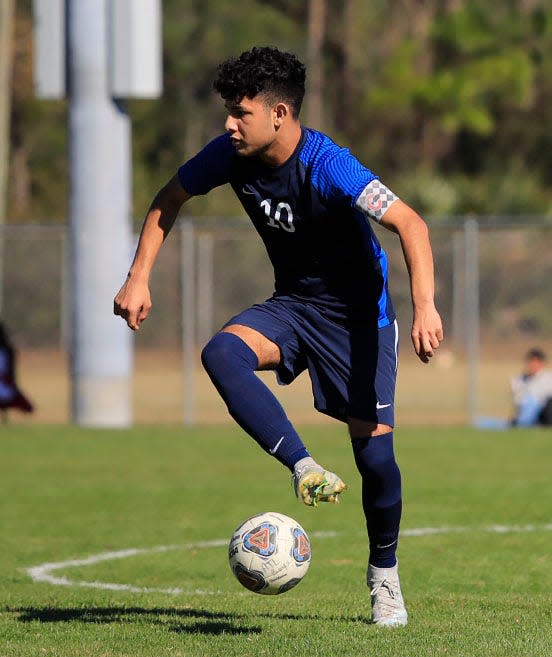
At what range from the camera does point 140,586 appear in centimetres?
745

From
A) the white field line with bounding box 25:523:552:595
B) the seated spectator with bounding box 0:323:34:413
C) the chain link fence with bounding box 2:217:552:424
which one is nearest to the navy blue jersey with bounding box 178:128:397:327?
the white field line with bounding box 25:523:552:595

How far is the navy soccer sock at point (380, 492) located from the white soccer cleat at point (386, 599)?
0.17ft

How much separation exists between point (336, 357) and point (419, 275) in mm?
612

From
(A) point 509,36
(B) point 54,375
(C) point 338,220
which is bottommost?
(B) point 54,375

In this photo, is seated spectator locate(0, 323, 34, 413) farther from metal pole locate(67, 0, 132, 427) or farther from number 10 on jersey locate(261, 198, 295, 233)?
number 10 on jersey locate(261, 198, 295, 233)

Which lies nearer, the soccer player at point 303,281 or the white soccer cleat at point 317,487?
the white soccer cleat at point 317,487

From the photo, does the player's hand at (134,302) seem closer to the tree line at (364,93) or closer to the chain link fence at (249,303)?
the chain link fence at (249,303)

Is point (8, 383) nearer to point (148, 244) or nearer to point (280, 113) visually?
point (148, 244)

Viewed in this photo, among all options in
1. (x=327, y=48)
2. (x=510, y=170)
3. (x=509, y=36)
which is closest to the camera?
(x=510, y=170)

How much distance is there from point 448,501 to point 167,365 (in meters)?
17.3

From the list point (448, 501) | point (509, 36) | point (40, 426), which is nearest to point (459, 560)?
point (448, 501)

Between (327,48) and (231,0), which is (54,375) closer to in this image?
(327,48)

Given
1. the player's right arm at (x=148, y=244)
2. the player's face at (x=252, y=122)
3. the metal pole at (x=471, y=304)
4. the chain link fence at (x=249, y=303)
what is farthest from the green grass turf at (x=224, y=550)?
the chain link fence at (x=249, y=303)

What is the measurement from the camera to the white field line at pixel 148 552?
24.2 ft
